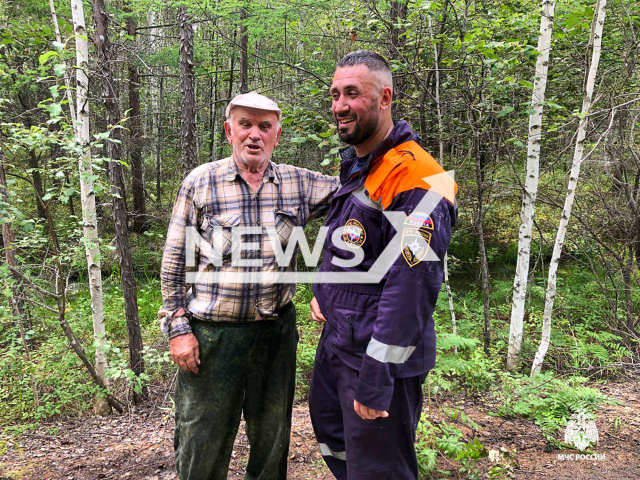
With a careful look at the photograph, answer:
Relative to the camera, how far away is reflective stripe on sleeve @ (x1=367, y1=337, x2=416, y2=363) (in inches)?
67.2

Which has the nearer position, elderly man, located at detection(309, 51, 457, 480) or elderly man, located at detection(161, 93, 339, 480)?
elderly man, located at detection(309, 51, 457, 480)

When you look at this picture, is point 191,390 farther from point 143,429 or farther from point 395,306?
point 143,429

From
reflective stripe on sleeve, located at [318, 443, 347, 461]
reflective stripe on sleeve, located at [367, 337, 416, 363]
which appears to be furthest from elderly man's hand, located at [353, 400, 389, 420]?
reflective stripe on sleeve, located at [318, 443, 347, 461]

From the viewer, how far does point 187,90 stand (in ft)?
19.0

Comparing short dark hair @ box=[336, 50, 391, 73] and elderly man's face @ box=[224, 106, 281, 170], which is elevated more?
short dark hair @ box=[336, 50, 391, 73]

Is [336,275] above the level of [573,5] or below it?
below

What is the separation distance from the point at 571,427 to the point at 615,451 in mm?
353

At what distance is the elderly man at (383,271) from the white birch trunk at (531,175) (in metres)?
3.01

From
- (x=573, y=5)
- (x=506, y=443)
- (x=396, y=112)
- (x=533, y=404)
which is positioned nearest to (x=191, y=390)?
(x=506, y=443)

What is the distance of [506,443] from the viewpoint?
142 inches

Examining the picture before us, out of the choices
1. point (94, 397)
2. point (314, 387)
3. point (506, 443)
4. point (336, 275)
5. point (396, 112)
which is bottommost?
point (94, 397)

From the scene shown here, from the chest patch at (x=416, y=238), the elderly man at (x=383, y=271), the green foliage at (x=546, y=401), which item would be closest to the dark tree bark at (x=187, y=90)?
the elderly man at (x=383, y=271)

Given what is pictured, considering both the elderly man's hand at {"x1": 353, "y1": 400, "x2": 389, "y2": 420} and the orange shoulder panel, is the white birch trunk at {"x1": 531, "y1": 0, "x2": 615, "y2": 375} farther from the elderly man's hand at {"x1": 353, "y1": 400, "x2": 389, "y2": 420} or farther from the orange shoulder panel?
the elderly man's hand at {"x1": 353, "y1": 400, "x2": 389, "y2": 420}

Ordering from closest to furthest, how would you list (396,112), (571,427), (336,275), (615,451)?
(336,275) → (615,451) → (571,427) → (396,112)
